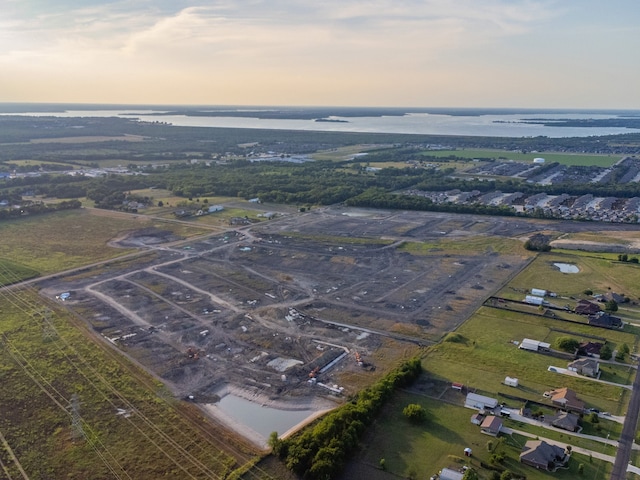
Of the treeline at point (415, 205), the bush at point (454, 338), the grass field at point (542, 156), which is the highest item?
the grass field at point (542, 156)

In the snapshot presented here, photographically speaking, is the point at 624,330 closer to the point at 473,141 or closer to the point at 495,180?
the point at 495,180

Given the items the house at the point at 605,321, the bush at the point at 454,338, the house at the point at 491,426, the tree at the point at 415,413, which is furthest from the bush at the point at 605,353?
the tree at the point at 415,413

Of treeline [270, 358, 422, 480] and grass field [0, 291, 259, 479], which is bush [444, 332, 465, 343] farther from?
grass field [0, 291, 259, 479]

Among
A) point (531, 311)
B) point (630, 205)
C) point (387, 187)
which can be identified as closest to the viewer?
point (531, 311)

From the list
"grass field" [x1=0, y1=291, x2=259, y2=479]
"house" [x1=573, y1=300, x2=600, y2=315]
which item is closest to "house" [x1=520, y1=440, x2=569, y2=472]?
"grass field" [x1=0, y1=291, x2=259, y2=479]

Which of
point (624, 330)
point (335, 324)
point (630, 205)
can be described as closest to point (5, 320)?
point (335, 324)

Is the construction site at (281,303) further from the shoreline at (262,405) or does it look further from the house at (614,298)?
the house at (614,298)

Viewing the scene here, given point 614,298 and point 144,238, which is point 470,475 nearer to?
point 614,298
